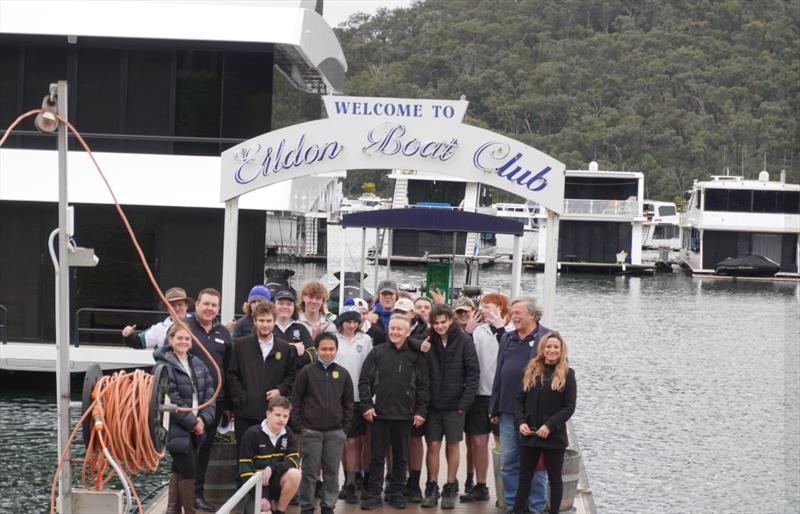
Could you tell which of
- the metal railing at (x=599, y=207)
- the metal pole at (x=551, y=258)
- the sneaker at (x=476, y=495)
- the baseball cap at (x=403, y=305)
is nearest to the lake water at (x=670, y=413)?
the metal pole at (x=551, y=258)

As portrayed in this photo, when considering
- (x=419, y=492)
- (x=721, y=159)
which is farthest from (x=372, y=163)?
(x=721, y=159)

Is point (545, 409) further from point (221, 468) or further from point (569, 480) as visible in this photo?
point (221, 468)

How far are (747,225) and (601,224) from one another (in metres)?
7.37

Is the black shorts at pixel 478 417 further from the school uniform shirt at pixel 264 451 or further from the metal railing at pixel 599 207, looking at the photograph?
the metal railing at pixel 599 207

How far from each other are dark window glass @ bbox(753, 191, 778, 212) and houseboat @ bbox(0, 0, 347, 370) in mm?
47979

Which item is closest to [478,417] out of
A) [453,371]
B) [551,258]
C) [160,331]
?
[453,371]

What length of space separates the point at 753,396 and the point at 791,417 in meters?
2.72

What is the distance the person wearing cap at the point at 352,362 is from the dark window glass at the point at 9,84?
9.80m

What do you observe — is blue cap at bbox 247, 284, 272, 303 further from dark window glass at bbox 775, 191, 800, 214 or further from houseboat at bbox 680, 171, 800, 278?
dark window glass at bbox 775, 191, 800, 214

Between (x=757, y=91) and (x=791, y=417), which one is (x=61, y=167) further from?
(x=757, y=91)

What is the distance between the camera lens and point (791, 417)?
22656 mm

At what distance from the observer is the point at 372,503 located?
1089cm

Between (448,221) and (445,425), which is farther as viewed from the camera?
(448,221)

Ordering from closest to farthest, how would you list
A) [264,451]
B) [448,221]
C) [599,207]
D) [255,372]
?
[264,451] → [255,372] → [448,221] → [599,207]
